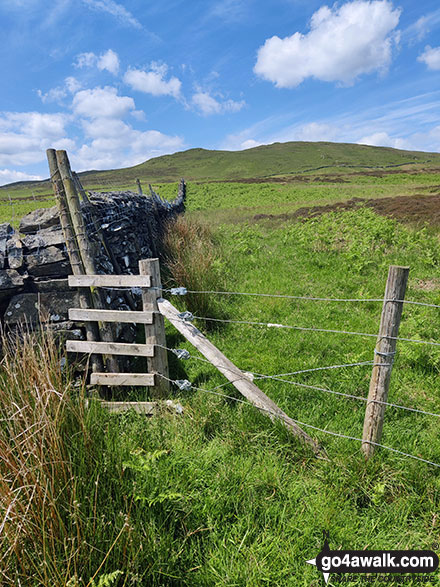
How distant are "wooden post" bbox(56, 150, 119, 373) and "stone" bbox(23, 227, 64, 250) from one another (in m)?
0.47

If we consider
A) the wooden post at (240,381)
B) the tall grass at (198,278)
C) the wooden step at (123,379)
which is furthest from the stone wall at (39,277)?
Result: the tall grass at (198,278)

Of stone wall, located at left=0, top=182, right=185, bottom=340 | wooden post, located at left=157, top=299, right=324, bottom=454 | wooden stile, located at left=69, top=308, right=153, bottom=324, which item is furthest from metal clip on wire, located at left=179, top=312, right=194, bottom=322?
stone wall, located at left=0, top=182, right=185, bottom=340

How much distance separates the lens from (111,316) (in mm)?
4129

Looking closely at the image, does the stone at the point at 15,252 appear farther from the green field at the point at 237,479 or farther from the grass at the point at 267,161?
the grass at the point at 267,161

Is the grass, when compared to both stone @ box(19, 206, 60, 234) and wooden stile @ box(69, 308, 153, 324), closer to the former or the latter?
stone @ box(19, 206, 60, 234)

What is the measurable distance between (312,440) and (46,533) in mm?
2415

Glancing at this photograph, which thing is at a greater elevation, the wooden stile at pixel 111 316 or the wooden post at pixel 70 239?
the wooden post at pixel 70 239

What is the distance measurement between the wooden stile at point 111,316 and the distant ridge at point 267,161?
343 feet

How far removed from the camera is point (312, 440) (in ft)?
11.0

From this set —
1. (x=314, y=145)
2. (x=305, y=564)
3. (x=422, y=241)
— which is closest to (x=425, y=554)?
(x=305, y=564)

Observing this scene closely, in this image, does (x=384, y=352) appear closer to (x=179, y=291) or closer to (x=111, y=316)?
(x=179, y=291)

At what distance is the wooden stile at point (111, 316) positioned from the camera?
152 inches

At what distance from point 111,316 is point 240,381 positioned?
5.87 feet

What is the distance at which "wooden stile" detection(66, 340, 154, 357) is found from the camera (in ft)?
13.2
